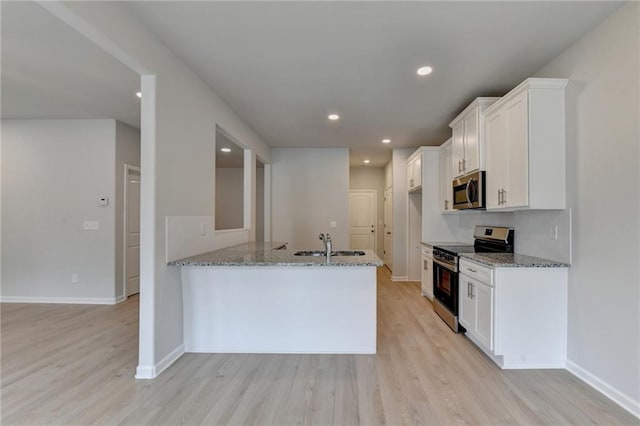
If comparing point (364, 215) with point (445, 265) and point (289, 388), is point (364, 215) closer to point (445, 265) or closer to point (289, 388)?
point (445, 265)

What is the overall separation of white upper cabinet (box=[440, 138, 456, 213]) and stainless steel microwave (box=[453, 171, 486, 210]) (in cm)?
46

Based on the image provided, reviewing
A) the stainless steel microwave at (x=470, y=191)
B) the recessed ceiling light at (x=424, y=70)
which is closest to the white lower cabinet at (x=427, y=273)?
the stainless steel microwave at (x=470, y=191)

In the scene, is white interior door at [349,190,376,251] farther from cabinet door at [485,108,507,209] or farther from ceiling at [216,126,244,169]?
cabinet door at [485,108,507,209]

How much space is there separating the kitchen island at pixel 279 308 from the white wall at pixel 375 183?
18.3ft

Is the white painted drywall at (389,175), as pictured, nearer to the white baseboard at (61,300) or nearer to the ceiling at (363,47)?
the ceiling at (363,47)

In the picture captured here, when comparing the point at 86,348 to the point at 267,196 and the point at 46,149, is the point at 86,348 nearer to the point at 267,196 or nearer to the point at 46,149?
the point at 46,149

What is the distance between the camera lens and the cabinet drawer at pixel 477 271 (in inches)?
105

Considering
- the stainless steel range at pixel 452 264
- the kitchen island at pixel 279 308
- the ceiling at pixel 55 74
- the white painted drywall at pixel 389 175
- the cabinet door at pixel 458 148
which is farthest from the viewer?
the white painted drywall at pixel 389 175

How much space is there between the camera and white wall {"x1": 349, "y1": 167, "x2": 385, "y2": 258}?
830cm

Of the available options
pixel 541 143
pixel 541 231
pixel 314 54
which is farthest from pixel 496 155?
pixel 314 54

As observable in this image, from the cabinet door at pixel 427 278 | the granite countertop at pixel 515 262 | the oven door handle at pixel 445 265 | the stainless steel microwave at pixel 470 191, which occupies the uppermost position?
the stainless steel microwave at pixel 470 191

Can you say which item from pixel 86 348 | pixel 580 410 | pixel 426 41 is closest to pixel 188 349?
pixel 86 348

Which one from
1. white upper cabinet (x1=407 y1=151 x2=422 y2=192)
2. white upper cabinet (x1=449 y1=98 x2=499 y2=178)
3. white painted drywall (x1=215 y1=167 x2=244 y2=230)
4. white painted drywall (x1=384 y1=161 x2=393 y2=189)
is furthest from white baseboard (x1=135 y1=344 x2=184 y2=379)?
white painted drywall (x1=215 y1=167 x2=244 y2=230)

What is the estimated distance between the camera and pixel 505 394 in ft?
7.20
